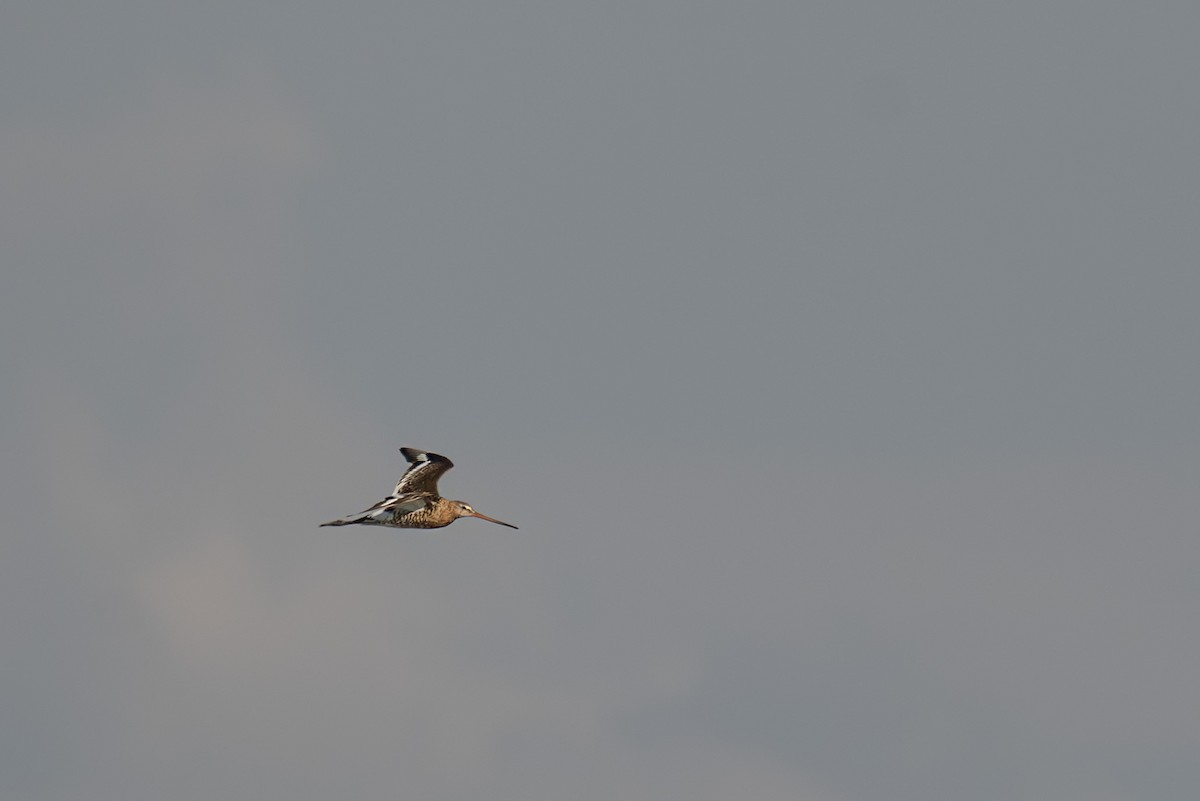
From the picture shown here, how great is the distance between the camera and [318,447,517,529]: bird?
7538 cm

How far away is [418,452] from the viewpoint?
75875 millimetres

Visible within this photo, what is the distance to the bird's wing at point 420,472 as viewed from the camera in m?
75.3

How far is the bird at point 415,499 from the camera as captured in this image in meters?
75.4

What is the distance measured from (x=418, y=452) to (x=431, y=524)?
3.47 metres

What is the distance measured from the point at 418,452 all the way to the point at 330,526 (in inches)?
213

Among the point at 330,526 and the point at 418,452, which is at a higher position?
the point at 418,452

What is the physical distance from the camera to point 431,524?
257 ft

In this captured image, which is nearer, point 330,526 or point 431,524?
point 330,526

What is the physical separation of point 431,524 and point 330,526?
7120 mm

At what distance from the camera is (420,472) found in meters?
75.4

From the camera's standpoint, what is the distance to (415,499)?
76.3 meters

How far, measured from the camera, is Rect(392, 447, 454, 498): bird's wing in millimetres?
75312

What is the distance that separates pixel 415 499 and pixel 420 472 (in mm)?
1315
